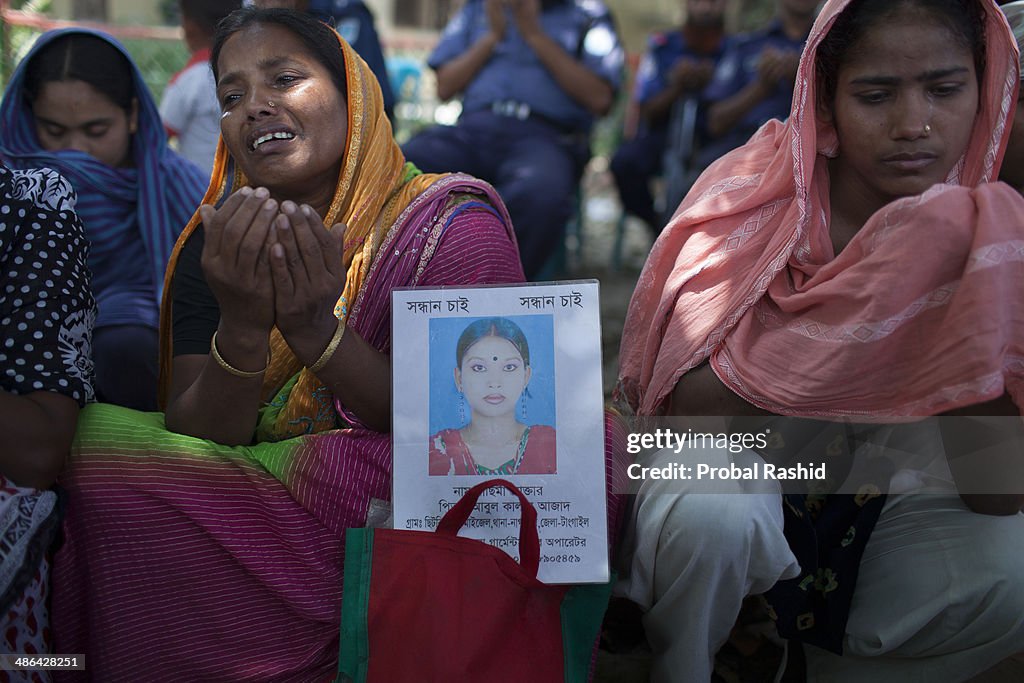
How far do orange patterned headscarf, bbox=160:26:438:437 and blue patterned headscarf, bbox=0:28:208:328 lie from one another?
2.00 feet

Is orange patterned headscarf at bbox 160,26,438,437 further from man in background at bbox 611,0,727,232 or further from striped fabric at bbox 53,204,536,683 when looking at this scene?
man in background at bbox 611,0,727,232

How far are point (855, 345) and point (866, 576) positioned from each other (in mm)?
603

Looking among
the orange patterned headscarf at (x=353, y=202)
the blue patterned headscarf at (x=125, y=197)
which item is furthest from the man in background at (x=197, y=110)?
the orange patterned headscarf at (x=353, y=202)

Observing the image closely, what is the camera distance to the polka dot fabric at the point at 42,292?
1873 mm

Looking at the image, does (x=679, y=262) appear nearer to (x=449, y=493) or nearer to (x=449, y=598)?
(x=449, y=493)

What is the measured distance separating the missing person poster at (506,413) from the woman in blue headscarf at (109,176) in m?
1.36

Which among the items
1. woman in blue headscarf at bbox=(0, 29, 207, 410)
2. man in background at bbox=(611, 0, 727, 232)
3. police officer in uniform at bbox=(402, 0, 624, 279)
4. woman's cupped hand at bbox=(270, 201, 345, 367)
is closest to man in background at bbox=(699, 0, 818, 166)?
man in background at bbox=(611, 0, 727, 232)

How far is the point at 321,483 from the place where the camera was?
6.31ft

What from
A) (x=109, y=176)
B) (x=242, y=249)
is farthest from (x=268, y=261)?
(x=109, y=176)

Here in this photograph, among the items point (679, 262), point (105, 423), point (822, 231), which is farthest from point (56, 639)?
point (822, 231)

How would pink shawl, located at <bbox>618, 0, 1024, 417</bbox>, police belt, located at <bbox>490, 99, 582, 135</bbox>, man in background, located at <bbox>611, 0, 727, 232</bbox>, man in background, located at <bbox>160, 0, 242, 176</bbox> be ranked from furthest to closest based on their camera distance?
1. man in background, located at <bbox>611, 0, 727, 232</bbox>
2. police belt, located at <bbox>490, 99, 582, 135</bbox>
3. man in background, located at <bbox>160, 0, 242, 176</bbox>
4. pink shawl, located at <bbox>618, 0, 1024, 417</bbox>

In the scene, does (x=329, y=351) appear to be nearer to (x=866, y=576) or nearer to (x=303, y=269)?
(x=303, y=269)

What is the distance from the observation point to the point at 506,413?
1.87 metres

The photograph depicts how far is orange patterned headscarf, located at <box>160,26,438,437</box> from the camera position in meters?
2.12
